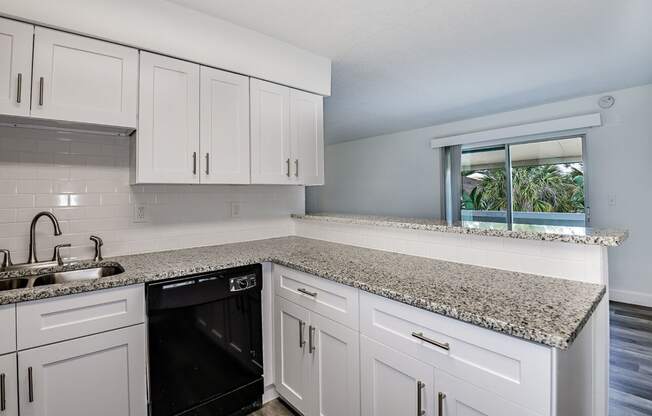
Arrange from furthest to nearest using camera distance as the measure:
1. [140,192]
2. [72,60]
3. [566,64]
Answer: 1. [566,64]
2. [140,192]
3. [72,60]

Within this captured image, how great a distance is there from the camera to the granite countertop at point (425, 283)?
93 cm

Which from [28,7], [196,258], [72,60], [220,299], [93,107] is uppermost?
[28,7]

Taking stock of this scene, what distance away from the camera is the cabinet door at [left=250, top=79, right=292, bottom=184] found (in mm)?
2107

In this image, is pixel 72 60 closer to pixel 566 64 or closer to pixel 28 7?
pixel 28 7

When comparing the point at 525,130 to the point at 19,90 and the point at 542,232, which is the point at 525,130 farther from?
the point at 19,90

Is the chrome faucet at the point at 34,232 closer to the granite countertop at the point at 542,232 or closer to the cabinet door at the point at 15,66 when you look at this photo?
the cabinet door at the point at 15,66

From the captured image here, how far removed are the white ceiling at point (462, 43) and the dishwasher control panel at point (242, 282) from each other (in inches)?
57.4

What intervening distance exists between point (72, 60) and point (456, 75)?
106 inches

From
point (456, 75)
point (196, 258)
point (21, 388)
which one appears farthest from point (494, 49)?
point (21, 388)

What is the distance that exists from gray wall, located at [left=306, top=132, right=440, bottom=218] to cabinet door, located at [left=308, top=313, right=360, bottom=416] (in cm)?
392

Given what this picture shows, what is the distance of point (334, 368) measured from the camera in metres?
1.49

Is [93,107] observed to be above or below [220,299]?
above

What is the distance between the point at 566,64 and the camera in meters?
2.64

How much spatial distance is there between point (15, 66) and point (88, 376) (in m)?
1.38
